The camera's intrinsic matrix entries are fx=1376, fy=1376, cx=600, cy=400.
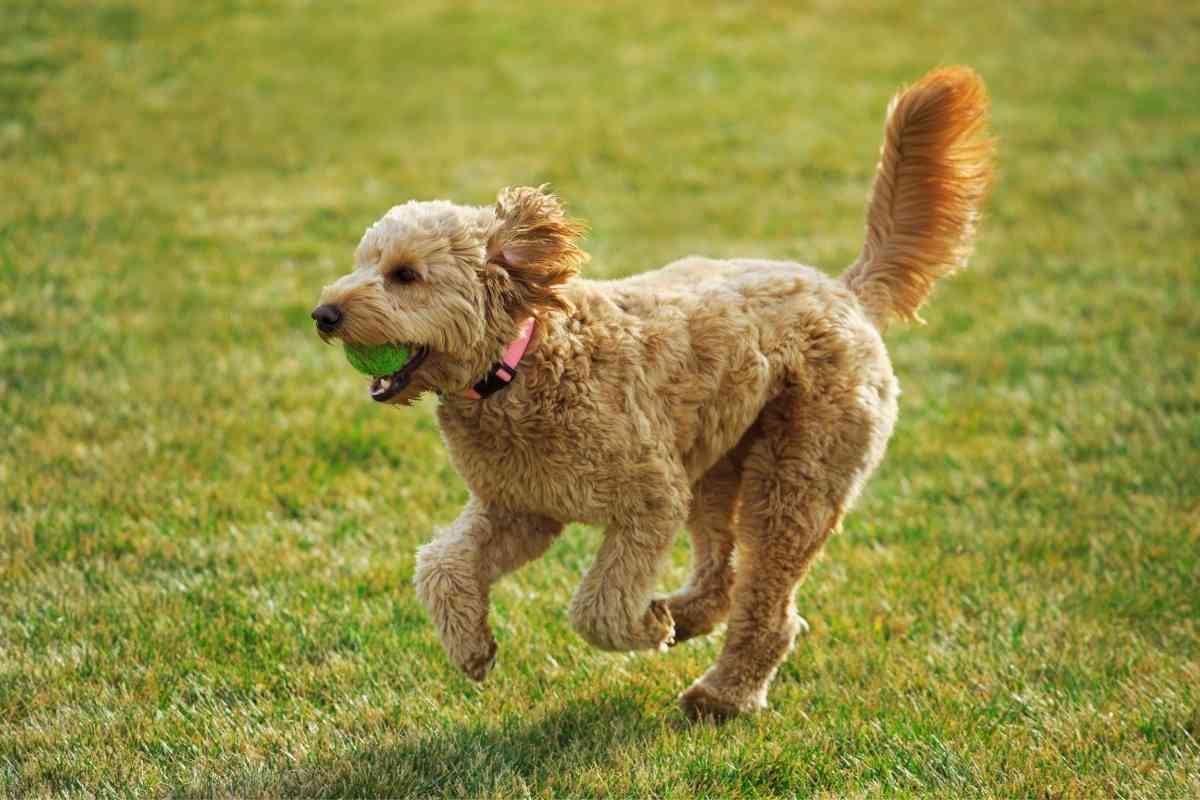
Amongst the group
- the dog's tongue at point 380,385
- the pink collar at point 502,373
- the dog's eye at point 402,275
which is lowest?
the pink collar at point 502,373

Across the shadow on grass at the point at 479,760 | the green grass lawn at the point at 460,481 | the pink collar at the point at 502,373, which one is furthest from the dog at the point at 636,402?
the green grass lawn at the point at 460,481

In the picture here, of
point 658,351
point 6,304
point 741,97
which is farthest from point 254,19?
point 658,351

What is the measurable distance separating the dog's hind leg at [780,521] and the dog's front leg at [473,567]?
0.76m

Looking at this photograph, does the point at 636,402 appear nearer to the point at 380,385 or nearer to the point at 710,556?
the point at 380,385

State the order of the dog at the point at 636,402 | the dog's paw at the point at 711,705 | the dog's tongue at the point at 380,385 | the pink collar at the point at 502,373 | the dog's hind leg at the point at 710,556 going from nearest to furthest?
the dog's tongue at the point at 380,385 < the dog at the point at 636,402 < the pink collar at the point at 502,373 < the dog's paw at the point at 711,705 < the dog's hind leg at the point at 710,556

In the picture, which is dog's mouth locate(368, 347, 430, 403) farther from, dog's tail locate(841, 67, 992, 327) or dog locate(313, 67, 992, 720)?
dog's tail locate(841, 67, 992, 327)

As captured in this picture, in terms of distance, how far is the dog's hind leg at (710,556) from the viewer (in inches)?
214

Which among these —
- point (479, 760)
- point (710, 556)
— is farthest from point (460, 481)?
point (479, 760)

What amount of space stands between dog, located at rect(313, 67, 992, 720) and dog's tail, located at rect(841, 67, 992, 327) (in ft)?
0.06

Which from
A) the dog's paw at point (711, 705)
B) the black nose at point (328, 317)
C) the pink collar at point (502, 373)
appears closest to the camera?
the black nose at point (328, 317)

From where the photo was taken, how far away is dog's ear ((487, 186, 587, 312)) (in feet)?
14.8

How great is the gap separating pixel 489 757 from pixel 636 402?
4.25ft

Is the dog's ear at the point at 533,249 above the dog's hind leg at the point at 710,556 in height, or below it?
above

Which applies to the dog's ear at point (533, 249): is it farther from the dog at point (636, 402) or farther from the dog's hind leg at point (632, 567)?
the dog's hind leg at point (632, 567)
